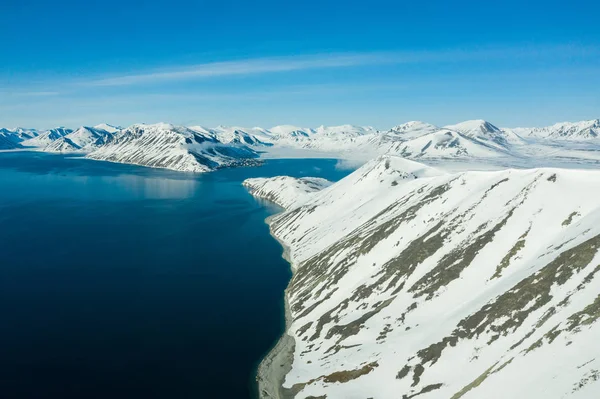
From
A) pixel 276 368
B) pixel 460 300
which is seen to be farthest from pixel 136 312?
pixel 460 300

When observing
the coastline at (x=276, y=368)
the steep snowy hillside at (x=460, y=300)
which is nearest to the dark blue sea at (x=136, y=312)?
the coastline at (x=276, y=368)

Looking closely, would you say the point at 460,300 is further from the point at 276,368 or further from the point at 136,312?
the point at 136,312

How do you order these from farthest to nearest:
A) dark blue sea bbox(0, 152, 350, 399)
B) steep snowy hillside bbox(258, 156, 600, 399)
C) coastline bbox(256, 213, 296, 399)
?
dark blue sea bbox(0, 152, 350, 399), coastline bbox(256, 213, 296, 399), steep snowy hillside bbox(258, 156, 600, 399)

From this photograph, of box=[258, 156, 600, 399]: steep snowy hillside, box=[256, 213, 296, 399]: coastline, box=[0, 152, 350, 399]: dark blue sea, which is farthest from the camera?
box=[0, 152, 350, 399]: dark blue sea

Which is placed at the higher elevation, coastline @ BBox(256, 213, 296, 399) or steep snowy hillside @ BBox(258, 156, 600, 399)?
steep snowy hillside @ BBox(258, 156, 600, 399)

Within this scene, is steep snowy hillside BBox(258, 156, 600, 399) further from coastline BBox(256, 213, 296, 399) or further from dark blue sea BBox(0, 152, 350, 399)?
dark blue sea BBox(0, 152, 350, 399)

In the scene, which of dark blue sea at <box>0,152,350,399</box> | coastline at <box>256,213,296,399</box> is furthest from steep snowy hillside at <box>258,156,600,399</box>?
dark blue sea at <box>0,152,350,399</box>

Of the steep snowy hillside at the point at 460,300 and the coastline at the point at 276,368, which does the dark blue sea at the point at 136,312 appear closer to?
the coastline at the point at 276,368
